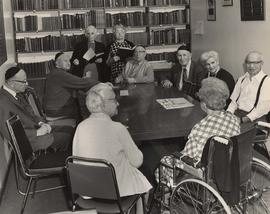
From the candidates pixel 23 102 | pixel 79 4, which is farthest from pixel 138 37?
pixel 23 102

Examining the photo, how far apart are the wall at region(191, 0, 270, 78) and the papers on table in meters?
1.23

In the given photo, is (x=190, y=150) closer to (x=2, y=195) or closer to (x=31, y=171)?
(x=31, y=171)

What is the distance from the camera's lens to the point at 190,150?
302cm

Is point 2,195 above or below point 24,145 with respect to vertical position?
below

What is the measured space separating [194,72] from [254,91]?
1.21 meters

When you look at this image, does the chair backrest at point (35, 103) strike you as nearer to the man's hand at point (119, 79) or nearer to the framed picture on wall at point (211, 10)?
the man's hand at point (119, 79)

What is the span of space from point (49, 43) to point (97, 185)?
508 centimetres

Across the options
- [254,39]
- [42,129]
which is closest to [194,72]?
[254,39]

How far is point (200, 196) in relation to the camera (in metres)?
2.89

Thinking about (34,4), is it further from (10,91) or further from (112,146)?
(112,146)

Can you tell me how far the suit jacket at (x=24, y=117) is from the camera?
146 inches

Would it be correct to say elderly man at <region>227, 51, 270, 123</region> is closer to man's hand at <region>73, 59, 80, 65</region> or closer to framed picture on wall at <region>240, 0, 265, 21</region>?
framed picture on wall at <region>240, 0, 265, 21</region>

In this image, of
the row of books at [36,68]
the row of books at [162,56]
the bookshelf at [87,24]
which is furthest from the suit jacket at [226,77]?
the row of books at [36,68]

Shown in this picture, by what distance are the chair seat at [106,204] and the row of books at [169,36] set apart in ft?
16.9
